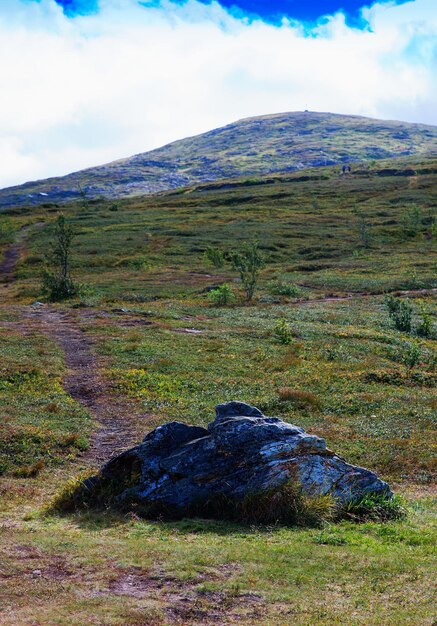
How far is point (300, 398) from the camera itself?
97.0ft

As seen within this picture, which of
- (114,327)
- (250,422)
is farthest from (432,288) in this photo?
(250,422)

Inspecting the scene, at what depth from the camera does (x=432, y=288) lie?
7906cm

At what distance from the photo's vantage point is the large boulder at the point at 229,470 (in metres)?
16.6

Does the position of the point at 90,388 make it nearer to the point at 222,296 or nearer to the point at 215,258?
the point at 222,296

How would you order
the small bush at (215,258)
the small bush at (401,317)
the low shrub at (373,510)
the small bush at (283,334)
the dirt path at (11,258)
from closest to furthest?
the low shrub at (373,510)
the small bush at (283,334)
the small bush at (401,317)
the dirt path at (11,258)
the small bush at (215,258)

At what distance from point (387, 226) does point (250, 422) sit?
405 feet

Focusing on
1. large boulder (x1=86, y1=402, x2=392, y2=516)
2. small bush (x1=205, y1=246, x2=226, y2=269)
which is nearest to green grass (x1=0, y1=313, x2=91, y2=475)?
large boulder (x1=86, y1=402, x2=392, y2=516)

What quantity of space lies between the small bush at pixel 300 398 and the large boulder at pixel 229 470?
35.8 feet

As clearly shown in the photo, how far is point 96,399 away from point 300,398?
10.4m

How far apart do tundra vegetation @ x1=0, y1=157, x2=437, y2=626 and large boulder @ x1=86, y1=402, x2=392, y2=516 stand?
2.63ft

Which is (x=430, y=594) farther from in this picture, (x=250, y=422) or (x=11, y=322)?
(x=11, y=322)

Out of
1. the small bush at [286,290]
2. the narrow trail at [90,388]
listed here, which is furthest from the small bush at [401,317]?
the narrow trail at [90,388]

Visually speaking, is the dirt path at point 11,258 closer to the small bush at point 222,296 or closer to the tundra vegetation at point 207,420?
the tundra vegetation at point 207,420

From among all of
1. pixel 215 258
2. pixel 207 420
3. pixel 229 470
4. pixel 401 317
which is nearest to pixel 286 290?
pixel 401 317
